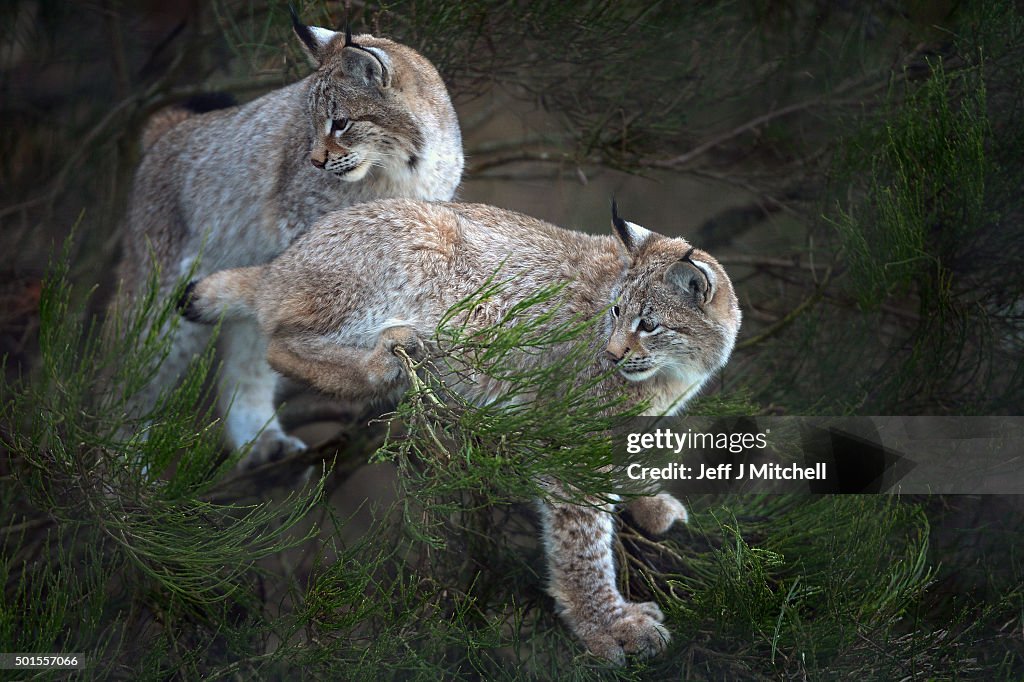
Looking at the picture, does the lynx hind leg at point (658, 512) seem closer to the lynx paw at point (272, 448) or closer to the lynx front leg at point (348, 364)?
the lynx front leg at point (348, 364)

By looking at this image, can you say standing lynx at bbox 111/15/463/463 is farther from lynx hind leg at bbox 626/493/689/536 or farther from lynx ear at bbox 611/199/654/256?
lynx hind leg at bbox 626/493/689/536

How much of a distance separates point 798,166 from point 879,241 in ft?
3.22

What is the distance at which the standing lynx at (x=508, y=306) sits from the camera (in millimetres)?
2986

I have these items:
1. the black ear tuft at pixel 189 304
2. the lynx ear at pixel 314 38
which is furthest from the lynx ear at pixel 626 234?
the black ear tuft at pixel 189 304

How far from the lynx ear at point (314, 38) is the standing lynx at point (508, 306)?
1.76 ft

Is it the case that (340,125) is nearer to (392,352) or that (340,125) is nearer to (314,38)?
(314,38)

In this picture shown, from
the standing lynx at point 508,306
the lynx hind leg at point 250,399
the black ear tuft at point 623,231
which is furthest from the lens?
the lynx hind leg at point 250,399

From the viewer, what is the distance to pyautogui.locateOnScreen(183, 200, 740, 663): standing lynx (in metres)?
2.99

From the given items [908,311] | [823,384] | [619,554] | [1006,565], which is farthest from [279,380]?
[1006,565]

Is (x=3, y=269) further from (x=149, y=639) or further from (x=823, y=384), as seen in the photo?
(x=823, y=384)

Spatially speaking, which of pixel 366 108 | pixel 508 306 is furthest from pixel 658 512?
pixel 366 108

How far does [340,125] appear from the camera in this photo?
3.25 m

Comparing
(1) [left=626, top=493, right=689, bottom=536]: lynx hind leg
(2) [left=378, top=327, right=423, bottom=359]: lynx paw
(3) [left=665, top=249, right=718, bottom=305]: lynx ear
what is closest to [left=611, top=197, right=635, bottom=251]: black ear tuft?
(3) [left=665, top=249, right=718, bottom=305]: lynx ear

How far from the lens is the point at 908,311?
13.2ft
